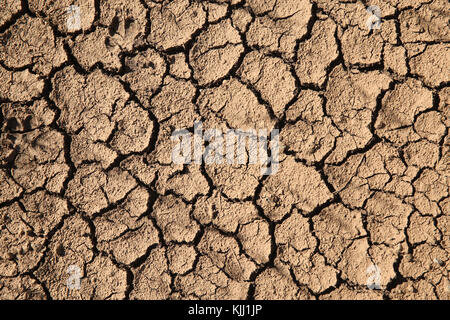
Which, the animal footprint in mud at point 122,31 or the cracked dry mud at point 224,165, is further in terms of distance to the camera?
the animal footprint in mud at point 122,31

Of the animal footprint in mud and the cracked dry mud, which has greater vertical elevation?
the animal footprint in mud

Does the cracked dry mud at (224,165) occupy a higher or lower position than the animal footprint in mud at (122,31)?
lower

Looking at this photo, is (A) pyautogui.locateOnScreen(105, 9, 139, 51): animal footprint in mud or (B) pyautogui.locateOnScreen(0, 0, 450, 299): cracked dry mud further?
(A) pyautogui.locateOnScreen(105, 9, 139, 51): animal footprint in mud
